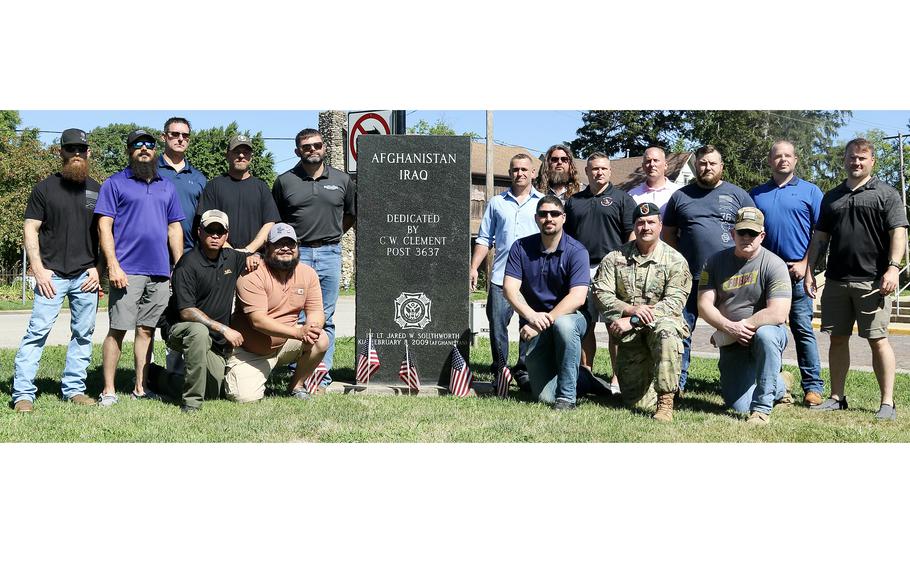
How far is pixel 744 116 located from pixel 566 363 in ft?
131

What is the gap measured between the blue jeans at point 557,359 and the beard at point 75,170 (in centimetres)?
383

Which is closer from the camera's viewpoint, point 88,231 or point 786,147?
point 88,231

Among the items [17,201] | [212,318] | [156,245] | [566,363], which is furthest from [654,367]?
[17,201]

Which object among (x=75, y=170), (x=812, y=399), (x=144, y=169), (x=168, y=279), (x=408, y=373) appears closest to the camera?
(x=75, y=170)

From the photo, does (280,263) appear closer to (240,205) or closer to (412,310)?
(240,205)

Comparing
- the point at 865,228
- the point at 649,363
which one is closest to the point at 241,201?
the point at 649,363

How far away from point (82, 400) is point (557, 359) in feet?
12.4

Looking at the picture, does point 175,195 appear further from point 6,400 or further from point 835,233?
point 835,233

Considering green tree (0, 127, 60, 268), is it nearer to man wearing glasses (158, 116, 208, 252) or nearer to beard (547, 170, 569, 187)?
man wearing glasses (158, 116, 208, 252)

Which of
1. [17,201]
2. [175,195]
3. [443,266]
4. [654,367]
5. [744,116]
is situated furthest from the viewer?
[744,116]

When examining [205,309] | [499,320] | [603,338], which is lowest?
[603,338]

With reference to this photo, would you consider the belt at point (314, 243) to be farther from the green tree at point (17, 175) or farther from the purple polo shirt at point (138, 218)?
the green tree at point (17, 175)

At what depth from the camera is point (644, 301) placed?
6.49m

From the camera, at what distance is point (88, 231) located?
646cm
